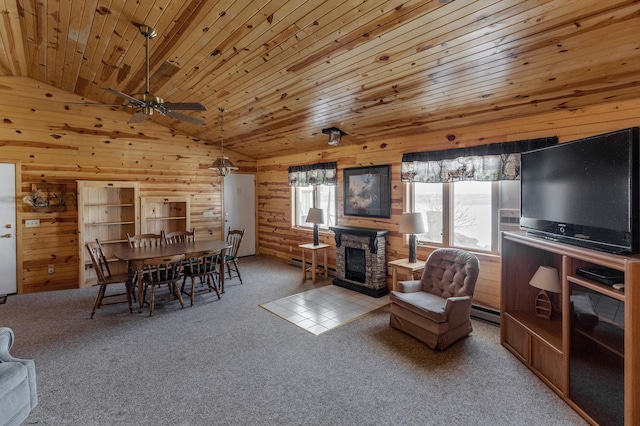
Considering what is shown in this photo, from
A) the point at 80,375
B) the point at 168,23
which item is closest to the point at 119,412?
the point at 80,375

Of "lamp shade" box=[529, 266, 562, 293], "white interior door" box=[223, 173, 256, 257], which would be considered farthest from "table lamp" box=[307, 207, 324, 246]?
"lamp shade" box=[529, 266, 562, 293]

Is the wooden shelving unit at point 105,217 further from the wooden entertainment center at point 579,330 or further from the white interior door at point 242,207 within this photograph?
the wooden entertainment center at point 579,330

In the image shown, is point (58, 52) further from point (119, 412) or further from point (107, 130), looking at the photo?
point (119, 412)

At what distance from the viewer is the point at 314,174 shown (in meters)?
6.05

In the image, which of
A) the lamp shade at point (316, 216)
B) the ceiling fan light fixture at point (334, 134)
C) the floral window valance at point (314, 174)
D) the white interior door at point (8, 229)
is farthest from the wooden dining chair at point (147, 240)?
the ceiling fan light fixture at point (334, 134)

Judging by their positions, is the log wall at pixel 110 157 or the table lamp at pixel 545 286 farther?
the log wall at pixel 110 157

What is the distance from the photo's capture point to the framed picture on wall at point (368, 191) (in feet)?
16.1

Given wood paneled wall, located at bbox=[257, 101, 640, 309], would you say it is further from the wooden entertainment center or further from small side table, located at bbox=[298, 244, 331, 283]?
the wooden entertainment center

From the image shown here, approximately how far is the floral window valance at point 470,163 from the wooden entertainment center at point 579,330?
3.13 feet

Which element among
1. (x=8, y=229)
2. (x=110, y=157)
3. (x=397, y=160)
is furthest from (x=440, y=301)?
(x=8, y=229)

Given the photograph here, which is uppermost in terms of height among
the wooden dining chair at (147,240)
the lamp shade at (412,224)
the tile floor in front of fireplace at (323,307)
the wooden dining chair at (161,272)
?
the lamp shade at (412,224)

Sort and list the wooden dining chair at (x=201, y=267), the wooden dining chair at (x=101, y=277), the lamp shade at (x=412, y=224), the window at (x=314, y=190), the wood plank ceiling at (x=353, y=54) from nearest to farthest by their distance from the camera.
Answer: the wood plank ceiling at (x=353, y=54), the wooden dining chair at (x=101, y=277), the lamp shade at (x=412, y=224), the wooden dining chair at (x=201, y=267), the window at (x=314, y=190)

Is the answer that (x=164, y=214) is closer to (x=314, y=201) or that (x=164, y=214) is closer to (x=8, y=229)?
(x=8, y=229)

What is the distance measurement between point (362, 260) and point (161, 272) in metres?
2.98
